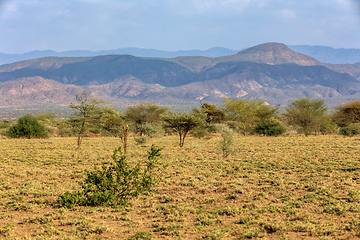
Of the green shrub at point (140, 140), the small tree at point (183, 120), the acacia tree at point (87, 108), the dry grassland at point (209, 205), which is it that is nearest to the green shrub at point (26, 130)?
the green shrub at point (140, 140)

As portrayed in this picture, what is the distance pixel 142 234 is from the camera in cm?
712

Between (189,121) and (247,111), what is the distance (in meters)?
23.3

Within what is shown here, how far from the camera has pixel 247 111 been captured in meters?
47.3

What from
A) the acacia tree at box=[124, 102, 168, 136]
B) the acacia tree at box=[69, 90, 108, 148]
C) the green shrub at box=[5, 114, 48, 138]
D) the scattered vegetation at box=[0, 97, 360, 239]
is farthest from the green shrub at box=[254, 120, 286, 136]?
the green shrub at box=[5, 114, 48, 138]

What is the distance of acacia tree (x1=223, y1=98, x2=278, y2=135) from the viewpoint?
154 ft

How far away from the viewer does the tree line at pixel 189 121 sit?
965 inches

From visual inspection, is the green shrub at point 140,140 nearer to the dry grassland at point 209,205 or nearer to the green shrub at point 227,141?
the green shrub at point 227,141

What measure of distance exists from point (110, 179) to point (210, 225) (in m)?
3.76

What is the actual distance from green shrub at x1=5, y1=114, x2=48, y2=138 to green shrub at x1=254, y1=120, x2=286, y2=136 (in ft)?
92.3

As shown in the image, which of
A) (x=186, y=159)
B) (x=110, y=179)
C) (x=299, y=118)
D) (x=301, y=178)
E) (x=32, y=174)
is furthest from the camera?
(x=299, y=118)

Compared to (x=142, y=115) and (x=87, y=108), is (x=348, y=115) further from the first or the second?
(x=87, y=108)

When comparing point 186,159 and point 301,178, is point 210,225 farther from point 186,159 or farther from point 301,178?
point 186,159

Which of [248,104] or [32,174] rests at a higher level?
[248,104]

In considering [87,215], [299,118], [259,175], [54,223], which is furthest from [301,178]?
[299,118]
